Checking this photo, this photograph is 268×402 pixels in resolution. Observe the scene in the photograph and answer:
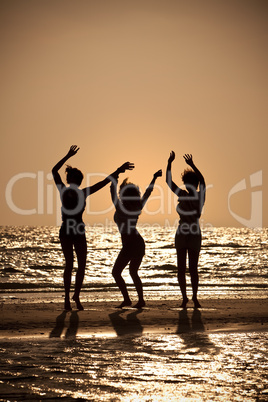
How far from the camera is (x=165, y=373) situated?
5012 millimetres

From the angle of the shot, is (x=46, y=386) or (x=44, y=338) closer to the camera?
(x=46, y=386)

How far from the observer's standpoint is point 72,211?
30.7 ft

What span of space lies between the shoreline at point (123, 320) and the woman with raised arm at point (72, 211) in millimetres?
787

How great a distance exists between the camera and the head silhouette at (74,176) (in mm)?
9406

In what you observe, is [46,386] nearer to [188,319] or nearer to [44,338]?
[44,338]

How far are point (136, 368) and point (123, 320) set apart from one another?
329cm

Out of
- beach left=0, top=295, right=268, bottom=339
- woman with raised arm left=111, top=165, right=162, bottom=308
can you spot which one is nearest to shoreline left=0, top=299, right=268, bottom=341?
beach left=0, top=295, right=268, bottom=339

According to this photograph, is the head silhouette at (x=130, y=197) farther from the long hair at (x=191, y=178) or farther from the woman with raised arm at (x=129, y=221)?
the long hair at (x=191, y=178)

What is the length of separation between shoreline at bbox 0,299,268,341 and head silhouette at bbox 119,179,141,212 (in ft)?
5.44

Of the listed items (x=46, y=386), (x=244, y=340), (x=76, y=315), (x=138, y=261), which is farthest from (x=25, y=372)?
(x=138, y=261)

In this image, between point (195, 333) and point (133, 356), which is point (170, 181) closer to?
point (195, 333)

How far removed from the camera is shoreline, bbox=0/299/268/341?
24.6 feet

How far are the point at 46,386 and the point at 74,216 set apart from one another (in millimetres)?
4857

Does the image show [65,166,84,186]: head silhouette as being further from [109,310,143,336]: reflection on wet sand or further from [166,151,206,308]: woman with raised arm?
[109,310,143,336]: reflection on wet sand
